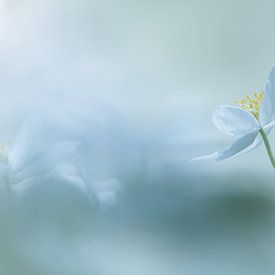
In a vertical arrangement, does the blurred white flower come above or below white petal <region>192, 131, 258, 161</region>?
above

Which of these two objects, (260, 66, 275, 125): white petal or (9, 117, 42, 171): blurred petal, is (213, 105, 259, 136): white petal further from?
(9, 117, 42, 171): blurred petal

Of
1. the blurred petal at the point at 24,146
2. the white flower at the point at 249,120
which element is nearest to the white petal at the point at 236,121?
the white flower at the point at 249,120

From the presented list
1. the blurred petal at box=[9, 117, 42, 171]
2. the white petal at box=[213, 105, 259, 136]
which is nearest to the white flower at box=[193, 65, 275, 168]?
the white petal at box=[213, 105, 259, 136]

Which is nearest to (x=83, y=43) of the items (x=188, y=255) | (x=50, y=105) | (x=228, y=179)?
(x=50, y=105)

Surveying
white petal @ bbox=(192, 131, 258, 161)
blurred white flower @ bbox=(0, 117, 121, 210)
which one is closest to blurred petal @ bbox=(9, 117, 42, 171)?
blurred white flower @ bbox=(0, 117, 121, 210)

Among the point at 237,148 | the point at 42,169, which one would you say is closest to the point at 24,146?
the point at 42,169

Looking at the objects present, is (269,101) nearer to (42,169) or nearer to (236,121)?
(236,121)

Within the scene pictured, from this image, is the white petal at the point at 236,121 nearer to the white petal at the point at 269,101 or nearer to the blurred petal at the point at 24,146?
the white petal at the point at 269,101

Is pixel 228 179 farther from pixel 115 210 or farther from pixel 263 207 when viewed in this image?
pixel 115 210
